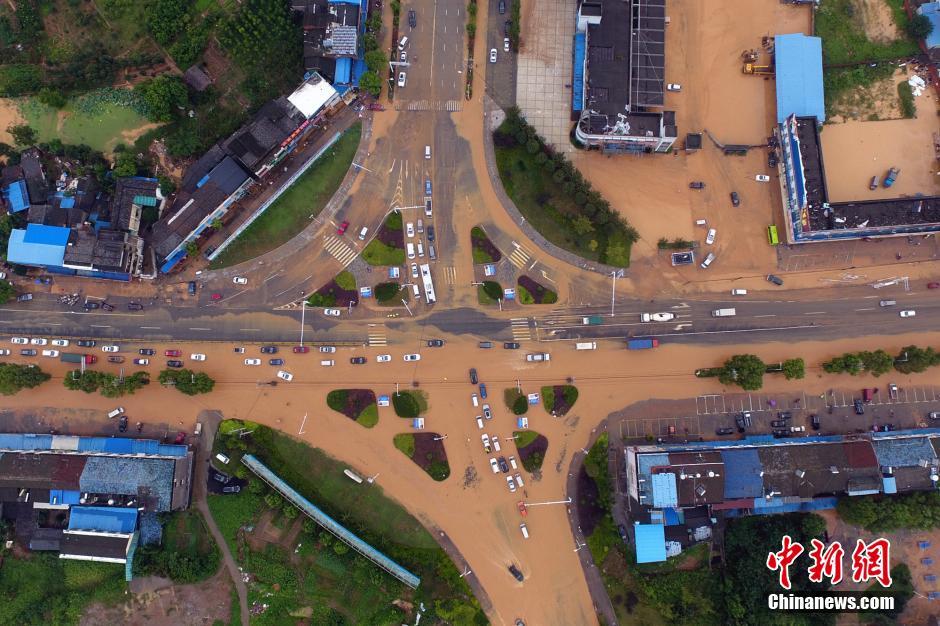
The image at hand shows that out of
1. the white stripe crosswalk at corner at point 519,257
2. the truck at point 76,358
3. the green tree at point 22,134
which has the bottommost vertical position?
the truck at point 76,358

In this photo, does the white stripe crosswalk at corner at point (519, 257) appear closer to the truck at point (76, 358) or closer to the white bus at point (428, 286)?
the white bus at point (428, 286)

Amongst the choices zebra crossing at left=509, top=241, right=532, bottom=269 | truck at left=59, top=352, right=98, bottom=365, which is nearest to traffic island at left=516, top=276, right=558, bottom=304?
zebra crossing at left=509, top=241, right=532, bottom=269

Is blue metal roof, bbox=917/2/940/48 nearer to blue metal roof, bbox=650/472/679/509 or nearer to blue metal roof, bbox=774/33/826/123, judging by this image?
blue metal roof, bbox=774/33/826/123

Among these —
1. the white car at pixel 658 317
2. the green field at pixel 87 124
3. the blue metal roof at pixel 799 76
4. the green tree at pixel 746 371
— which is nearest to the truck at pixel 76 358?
the green field at pixel 87 124

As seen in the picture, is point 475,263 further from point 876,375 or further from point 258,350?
point 876,375

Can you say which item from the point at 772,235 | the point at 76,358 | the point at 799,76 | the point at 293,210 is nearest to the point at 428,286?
the point at 293,210

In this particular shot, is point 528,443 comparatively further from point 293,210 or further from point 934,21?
point 934,21
